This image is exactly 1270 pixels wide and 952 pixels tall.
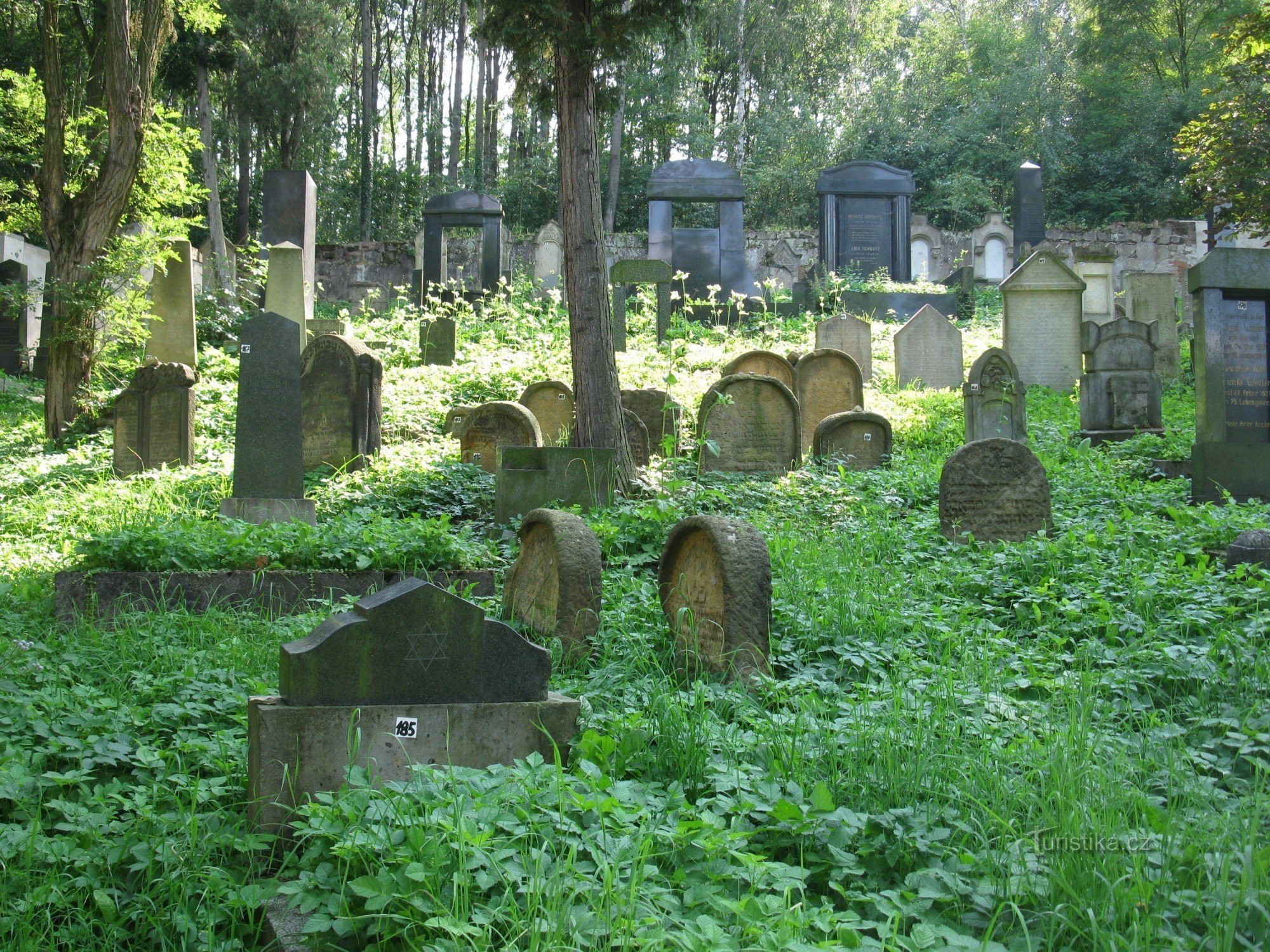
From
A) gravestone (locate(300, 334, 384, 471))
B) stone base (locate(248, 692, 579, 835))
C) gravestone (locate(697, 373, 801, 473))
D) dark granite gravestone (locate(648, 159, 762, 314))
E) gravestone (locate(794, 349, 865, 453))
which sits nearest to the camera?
stone base (locate(248, 692, 579, 835))

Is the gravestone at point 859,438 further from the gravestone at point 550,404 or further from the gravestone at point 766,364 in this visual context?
the gravestone at point 550,404

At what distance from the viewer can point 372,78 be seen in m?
→ 30.5

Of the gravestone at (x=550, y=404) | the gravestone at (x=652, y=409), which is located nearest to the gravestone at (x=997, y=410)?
the gravestone at (x=652, y=409)

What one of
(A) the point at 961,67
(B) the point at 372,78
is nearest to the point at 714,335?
(B) the point at 372,78

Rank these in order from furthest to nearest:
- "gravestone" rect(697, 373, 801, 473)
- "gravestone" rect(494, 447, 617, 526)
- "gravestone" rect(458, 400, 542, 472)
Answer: "gravestone" rect(697, 373, 801, 473) < "gravestone" rect(458, 400, 542, 472) < "gravestone" rect(494, 447, 617, 526)

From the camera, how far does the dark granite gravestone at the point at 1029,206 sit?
24.8m

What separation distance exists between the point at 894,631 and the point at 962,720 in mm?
1381

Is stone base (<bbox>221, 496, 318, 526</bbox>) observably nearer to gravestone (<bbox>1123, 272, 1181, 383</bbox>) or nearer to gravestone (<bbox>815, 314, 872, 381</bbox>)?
gravestone (<bbox>815, 314, 872, 381</bbox>)

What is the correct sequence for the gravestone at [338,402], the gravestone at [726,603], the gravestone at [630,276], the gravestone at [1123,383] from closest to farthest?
1. the gravestone at [726,603]
2. the gravestone at [338,402]
3. the gravestone at [1123,383]
4. the gravestone at [630,276]

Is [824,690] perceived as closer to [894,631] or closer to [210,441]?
[894,631]

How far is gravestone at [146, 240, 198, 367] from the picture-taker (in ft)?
42.4

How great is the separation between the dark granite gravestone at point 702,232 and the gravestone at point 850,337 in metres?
5.79

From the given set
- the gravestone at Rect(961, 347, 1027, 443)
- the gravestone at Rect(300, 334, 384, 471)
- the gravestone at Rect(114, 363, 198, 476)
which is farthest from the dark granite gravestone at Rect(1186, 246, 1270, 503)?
the gravestone at Rect(114, 363, 198, 476)

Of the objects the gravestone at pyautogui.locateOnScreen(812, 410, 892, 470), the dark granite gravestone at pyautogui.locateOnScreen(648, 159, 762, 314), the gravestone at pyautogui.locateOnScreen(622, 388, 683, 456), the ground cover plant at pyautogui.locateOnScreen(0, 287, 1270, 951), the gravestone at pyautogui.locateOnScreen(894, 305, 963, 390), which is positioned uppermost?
the dark granite gravestone at pyautogui.locateOnScreen(648, 159, 762, 314)
